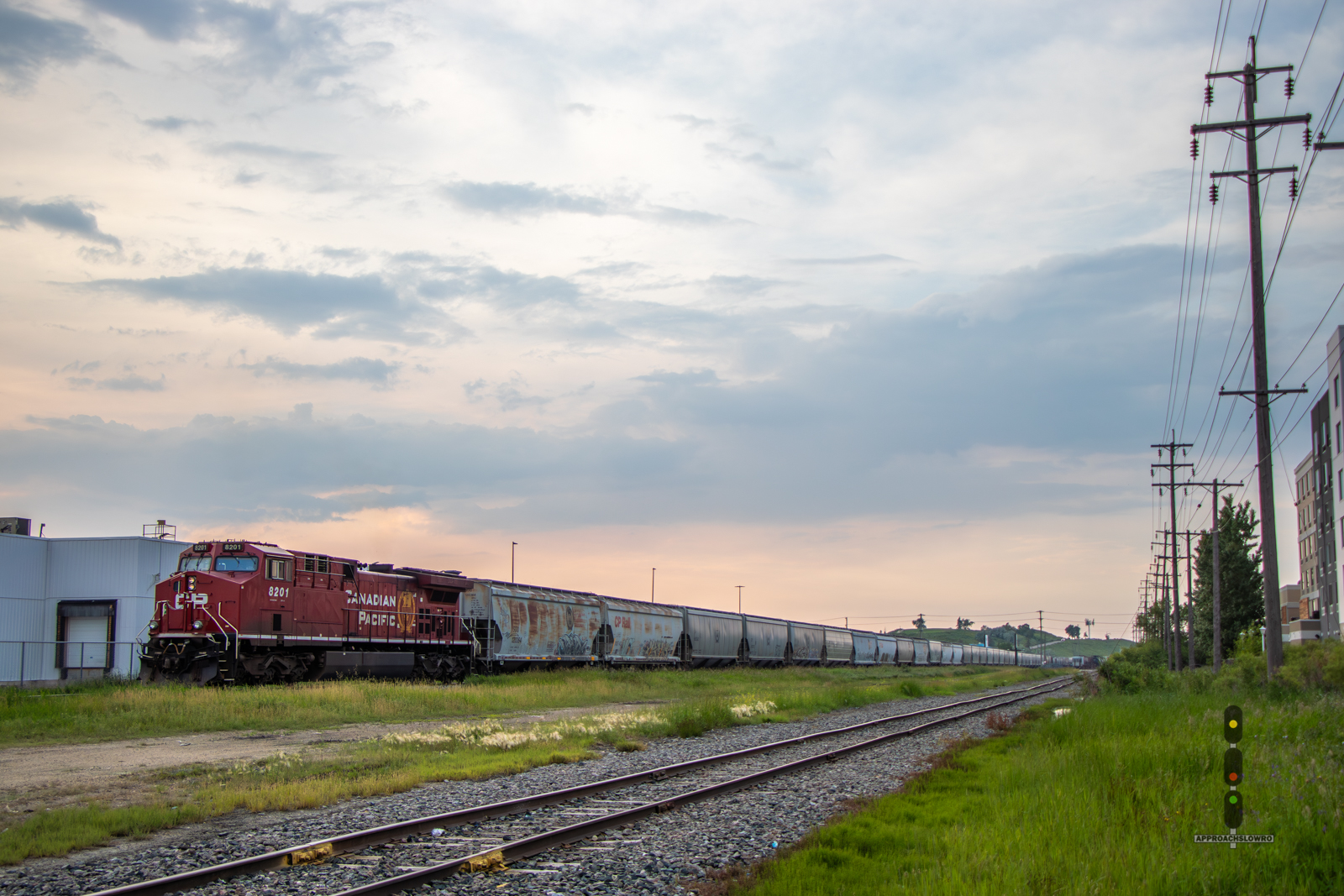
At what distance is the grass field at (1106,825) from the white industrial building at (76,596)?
40.0 metres

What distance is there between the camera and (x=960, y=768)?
14.4 metres

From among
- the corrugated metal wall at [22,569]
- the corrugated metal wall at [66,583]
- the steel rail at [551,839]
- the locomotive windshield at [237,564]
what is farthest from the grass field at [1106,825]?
the corrugated metal wall at [22,569]

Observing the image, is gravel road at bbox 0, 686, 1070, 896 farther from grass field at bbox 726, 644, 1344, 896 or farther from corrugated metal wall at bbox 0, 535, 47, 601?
corrugated metal wall at bbox 0, 535, 47, 601

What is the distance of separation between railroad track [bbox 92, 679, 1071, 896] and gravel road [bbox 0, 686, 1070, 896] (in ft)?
0.25

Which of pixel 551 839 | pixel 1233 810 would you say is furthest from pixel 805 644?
pixel 1233 810

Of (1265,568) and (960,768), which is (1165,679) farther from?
(960,768)

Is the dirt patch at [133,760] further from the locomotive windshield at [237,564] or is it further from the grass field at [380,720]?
the locomotive windshield at [237,564]

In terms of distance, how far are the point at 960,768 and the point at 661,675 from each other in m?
25.2

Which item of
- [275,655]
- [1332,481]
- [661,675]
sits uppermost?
[1332,481]

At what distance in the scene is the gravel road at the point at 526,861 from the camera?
7.57m

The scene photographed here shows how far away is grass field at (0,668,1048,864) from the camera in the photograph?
10398 millimetres

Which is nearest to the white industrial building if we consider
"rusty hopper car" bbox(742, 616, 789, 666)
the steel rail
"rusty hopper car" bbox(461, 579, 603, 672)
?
"rusty hopper car" bbox(461, 579, 603, 672)

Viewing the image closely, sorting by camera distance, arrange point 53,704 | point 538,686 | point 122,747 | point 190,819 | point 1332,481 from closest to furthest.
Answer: point 190,819 < point 122,747 < point 53,704 < point 538,686 < point 1332,481

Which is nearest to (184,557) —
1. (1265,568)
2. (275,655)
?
(275,655)
